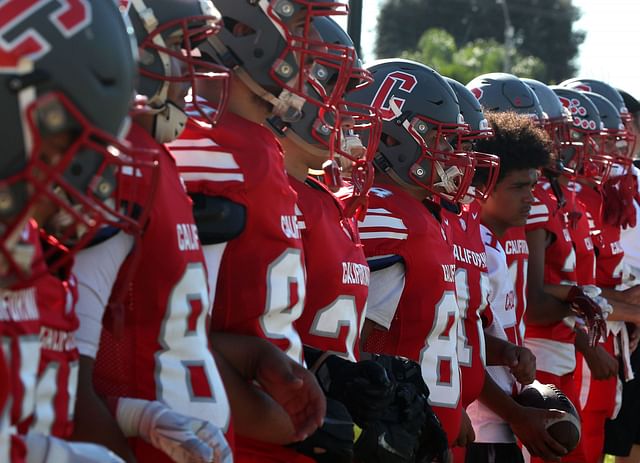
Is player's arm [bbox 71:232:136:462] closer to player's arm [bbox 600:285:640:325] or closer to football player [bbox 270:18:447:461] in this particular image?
football player [bbox 270:18:447:461]

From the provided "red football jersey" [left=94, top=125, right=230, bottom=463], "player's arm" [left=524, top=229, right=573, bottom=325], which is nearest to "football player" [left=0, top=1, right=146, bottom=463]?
"red football jersey" [left=94, top=125, right=230, bottom=463]

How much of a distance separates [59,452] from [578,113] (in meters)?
5.64

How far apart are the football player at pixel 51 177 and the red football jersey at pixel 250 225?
0.64 meters

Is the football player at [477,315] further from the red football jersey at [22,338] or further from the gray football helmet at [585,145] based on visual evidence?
the red football jersey at [22,338]

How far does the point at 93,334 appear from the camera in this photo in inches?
116

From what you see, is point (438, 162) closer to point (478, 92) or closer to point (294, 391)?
point (294, 391)

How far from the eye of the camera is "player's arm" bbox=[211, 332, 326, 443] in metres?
3.37

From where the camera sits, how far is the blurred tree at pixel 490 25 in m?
56.3

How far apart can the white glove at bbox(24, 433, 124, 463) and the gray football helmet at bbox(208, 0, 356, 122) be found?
1.57m

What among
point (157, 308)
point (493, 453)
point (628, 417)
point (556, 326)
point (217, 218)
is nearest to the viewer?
point (157, 308)

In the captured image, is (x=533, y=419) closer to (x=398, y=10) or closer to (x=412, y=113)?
(x=412, y=113)

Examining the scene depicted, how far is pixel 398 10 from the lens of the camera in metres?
58.8

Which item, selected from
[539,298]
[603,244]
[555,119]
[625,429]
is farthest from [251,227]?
[625,429]

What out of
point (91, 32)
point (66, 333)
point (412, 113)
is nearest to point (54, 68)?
point (91, 32)
